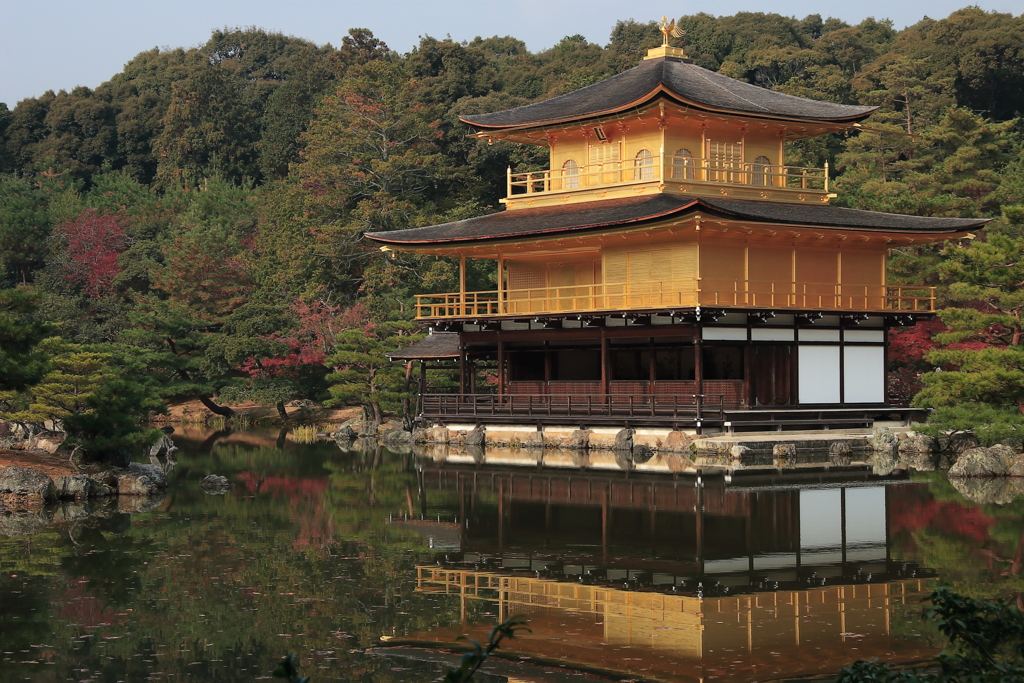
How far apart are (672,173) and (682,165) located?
366 mm

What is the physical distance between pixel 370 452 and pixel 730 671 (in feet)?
84.3

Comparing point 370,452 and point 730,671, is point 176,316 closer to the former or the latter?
point 370,452

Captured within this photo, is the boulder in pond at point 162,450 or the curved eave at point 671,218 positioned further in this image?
the boulder in pond at point 162,450

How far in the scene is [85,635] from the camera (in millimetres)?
11891

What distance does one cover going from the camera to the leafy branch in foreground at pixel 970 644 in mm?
6680

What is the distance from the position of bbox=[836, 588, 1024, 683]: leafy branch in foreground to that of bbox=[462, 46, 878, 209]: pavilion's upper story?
2780 centimetres

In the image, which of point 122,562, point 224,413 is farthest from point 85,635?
point 224,413

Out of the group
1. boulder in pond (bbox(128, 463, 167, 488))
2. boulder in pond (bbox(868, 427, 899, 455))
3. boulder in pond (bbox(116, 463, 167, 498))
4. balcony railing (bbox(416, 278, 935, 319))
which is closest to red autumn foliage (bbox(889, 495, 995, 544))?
boulder in pond (bbox(868, 427, 899, 455))

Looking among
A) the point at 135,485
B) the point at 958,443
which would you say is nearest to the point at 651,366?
the point at 958,443

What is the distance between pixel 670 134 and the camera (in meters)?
35.8

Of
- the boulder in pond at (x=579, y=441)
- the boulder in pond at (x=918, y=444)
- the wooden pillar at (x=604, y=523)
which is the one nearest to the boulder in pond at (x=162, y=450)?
the boulder in pond at (x=579, y=441)

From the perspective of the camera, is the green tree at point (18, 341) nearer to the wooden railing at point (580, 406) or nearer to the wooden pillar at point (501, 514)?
the wooden pillar at point (501, 514)

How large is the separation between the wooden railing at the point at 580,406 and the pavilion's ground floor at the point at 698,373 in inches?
1.5

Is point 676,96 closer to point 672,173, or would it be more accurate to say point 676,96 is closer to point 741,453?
point 672,173
